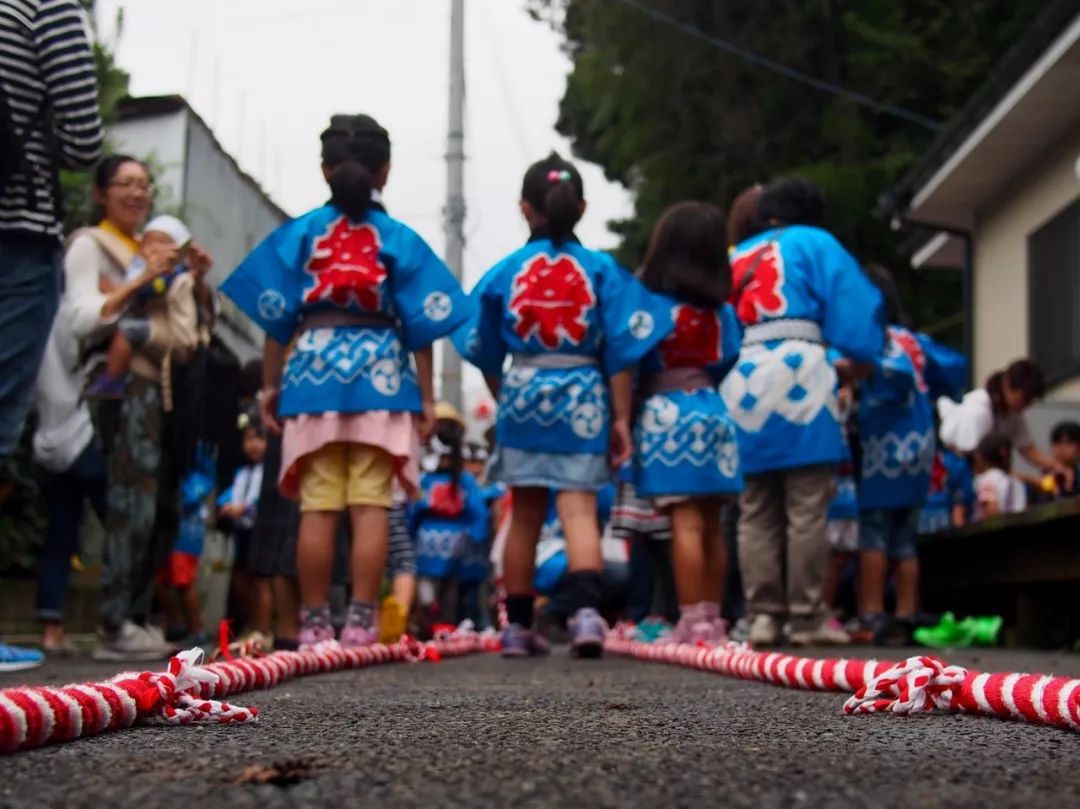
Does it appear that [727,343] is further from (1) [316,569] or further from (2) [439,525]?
(2) [439,525]

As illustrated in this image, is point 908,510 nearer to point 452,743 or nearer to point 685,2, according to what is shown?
point 452,743

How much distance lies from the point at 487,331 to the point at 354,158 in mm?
894

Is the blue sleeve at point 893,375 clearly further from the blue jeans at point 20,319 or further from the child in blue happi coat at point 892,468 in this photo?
the blue jeans at point 20,319

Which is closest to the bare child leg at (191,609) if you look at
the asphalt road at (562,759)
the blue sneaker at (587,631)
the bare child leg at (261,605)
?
the bare child leg at (261,605)

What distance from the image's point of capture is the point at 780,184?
6.44m

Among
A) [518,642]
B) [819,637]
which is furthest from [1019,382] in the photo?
[518,642]

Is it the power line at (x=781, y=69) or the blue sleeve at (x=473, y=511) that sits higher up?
the power line at (x=781, y=69)

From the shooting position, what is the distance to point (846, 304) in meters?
5.93

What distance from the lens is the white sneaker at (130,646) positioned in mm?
5148

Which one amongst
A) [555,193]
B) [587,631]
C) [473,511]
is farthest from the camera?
[473,511]

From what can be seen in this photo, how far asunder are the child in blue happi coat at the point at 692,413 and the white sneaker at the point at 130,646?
1791 mm

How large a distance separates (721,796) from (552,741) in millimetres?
585

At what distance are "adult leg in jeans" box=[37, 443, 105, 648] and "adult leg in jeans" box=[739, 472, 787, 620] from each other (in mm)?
2559

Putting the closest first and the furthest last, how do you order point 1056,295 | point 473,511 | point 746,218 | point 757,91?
1. point 746,218
2. point 473,511
3. point 1056,295
4. point 757,91
